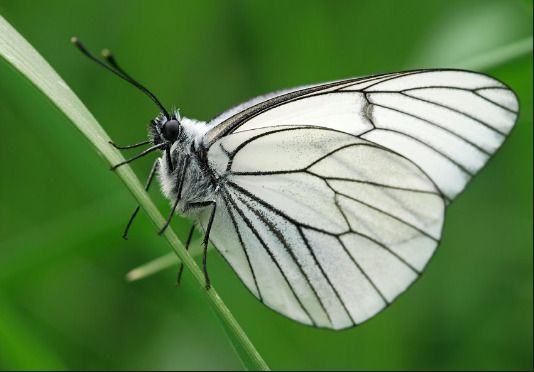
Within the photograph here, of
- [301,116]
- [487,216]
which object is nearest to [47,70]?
[301,116]

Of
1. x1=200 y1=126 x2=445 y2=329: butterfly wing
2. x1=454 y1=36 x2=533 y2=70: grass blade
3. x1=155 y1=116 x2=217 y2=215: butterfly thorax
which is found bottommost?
x1=200 y1=126 x2=445 y2=329: butterfly wing

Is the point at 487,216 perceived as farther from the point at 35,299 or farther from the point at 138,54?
the point at 35,299

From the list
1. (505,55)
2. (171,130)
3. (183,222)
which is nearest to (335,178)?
(171,130)

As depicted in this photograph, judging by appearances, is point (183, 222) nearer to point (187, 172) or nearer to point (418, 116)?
point (187, 172)

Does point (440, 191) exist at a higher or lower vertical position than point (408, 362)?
higher

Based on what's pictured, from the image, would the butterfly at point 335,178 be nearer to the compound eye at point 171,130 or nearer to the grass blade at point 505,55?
the compound eye at point 171,130

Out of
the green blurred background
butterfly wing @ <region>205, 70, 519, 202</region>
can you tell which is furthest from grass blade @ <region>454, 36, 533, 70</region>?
butterfly wing @ <region>205, 70, 519, 202</region>

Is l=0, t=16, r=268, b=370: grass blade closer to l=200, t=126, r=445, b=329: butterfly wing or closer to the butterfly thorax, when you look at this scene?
the butterfly thorax

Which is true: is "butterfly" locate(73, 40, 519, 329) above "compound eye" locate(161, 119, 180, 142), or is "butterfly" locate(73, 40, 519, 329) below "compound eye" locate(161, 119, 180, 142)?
below
